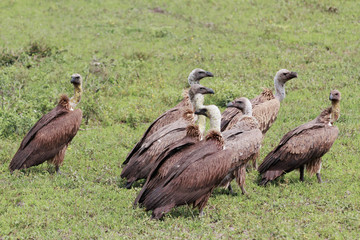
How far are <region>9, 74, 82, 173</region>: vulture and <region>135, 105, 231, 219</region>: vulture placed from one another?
237cm

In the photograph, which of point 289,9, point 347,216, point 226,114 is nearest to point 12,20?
point 289,9

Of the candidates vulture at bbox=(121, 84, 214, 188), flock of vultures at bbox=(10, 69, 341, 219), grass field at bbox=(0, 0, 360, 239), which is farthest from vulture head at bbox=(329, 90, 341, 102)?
vulture at bbox=(121, 84, 214, 188)

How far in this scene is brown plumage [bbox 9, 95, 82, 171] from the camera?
329 inches

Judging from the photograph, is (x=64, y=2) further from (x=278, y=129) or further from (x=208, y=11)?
(x=278, y=129)

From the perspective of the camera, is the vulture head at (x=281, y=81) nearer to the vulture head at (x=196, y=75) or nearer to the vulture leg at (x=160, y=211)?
the vulture head at (x=196, y=75)

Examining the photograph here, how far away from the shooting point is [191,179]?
21.5 ft

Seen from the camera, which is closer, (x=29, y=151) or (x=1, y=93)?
(x=29, y=151)

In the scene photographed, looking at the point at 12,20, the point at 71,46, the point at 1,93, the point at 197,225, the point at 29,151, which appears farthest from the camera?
the point at 12,20

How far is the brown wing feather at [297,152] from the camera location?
7918 millimetres

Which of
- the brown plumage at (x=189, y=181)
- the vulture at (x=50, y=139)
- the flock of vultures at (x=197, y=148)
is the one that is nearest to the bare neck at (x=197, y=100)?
the flock of vultures at (x=197, y=148)

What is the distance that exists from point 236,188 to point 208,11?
41.8 ft

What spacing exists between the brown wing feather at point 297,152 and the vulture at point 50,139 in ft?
11.3

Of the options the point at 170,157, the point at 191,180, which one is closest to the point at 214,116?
the point at 170,157

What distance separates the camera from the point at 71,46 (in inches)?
636
